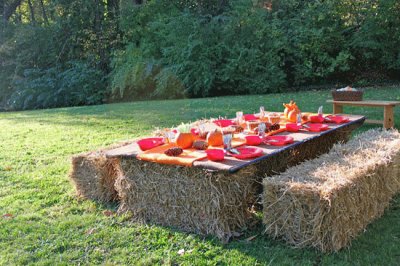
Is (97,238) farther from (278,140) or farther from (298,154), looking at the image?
(298,154)

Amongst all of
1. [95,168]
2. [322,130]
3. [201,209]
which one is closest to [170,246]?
[201,209]

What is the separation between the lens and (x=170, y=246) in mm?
3027

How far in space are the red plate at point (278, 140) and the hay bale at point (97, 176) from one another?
1381 mm

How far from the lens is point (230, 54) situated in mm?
13555

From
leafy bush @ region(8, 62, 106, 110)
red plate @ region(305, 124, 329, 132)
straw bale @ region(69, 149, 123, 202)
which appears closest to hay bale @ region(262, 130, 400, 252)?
red plate @ region(305, 124, 329, 132)

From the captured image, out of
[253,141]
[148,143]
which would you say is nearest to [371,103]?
[253,141]

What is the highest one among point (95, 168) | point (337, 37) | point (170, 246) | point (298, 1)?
point (298, 1)

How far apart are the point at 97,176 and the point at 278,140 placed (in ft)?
5.53

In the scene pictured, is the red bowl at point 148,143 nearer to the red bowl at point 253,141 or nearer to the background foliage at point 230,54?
the red bowl at point 253,141

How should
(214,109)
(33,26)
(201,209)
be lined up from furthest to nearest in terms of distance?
(33,26), (214,109), (201,209)

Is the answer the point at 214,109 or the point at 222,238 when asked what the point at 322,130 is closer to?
the point at 222,238

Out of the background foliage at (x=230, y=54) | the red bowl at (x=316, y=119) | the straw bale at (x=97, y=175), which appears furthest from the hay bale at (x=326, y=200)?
the background foliage at (x=230, y=54)

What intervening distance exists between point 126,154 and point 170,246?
0.90 metres

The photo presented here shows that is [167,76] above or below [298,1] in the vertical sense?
below
